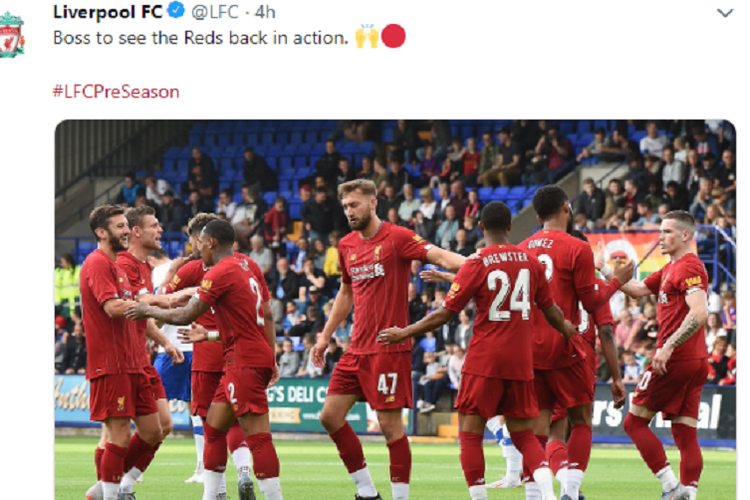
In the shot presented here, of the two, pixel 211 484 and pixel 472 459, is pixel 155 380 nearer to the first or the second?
pixel 211 484

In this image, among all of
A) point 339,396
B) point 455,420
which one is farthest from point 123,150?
point 339,396

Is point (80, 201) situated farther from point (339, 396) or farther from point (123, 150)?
point (339, 396)

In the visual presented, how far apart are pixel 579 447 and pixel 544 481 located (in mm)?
1138

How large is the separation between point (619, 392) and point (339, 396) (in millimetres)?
2303

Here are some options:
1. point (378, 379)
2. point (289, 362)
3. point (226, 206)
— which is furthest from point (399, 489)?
point (226, 206)

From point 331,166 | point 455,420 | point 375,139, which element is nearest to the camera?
point 455,420

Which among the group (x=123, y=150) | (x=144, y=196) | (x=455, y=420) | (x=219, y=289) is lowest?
(x=455, y=420)

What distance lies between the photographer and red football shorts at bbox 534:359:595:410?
9.20 m

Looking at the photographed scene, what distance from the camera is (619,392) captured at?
369 inches

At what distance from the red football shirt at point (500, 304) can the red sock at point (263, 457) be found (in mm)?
1642

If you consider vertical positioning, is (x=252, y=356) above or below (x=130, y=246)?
below

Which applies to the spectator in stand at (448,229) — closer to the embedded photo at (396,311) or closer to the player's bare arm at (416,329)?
the embedded photo at (396,311)
